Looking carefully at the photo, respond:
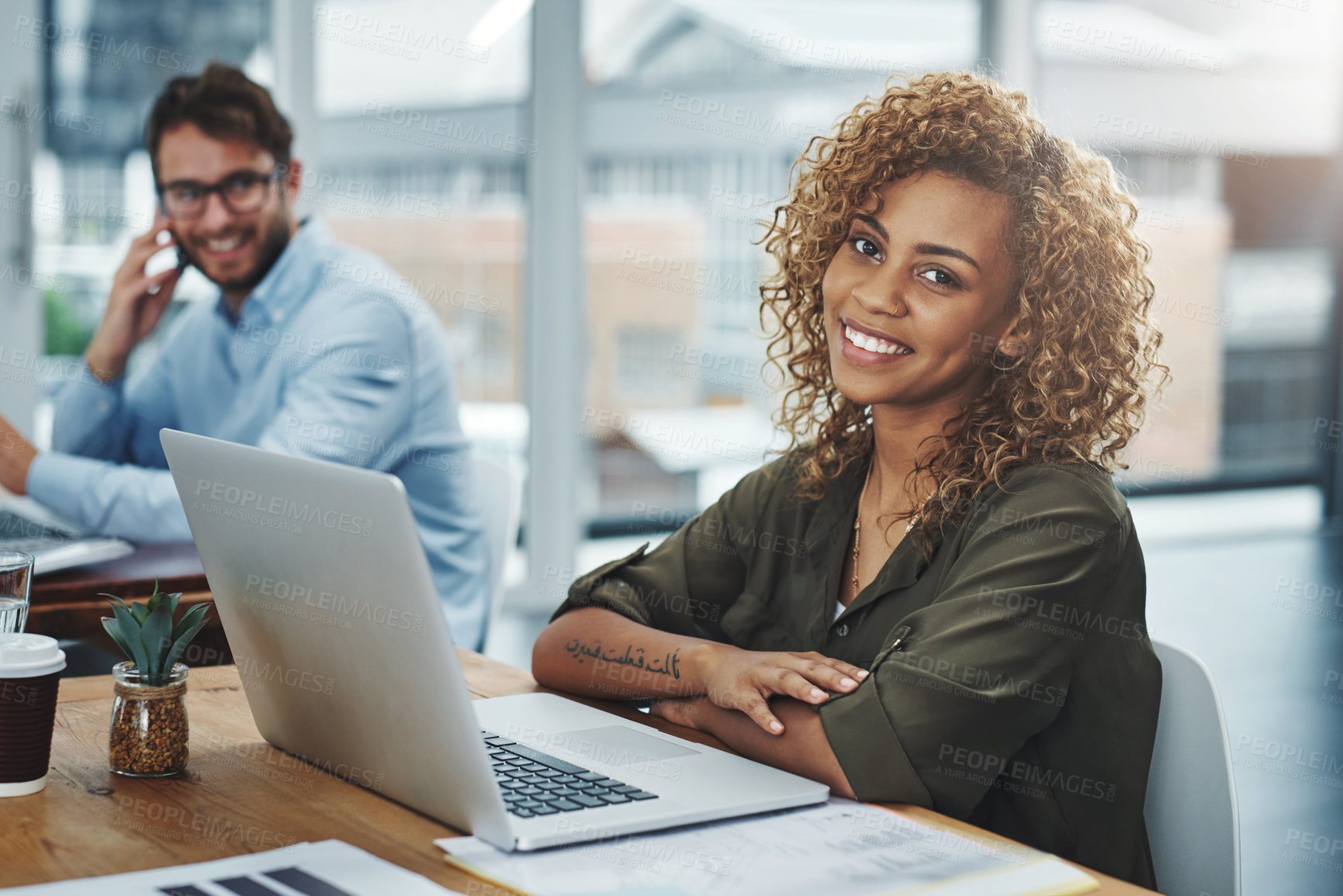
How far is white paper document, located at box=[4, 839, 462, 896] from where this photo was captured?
0.81m

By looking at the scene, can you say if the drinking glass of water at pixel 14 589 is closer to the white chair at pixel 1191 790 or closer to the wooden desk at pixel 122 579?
the wooden desk at pixel 122 579

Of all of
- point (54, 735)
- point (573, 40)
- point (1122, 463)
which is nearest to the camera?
point (54, 735)

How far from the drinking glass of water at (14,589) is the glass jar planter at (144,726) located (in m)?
0.22

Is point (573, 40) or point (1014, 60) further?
point (1014, 60)

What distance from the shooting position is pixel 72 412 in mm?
2602

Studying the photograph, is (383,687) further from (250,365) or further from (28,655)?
(250,365)

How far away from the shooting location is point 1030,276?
141 centimetres

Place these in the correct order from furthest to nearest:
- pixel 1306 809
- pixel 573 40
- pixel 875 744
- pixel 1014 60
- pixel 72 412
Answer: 1. pixel 1014 60
2. pixel 573 40
3. pixel 1306 809
4. pixel 72 412
5. pixel 875 744

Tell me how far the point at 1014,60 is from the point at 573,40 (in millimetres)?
1825

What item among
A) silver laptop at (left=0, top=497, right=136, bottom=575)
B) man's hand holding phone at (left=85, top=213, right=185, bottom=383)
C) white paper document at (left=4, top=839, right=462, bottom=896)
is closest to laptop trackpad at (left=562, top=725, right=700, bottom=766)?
white paper document at (left=4, top=839, right=462, bottom=896)

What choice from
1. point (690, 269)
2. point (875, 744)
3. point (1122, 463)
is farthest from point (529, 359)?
point (875, 744)

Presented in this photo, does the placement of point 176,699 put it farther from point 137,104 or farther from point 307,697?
point 137,104

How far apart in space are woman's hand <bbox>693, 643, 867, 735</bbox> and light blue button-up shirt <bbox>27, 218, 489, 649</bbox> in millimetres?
1100

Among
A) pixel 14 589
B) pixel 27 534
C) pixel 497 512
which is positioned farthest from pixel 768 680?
pixel 27 534
